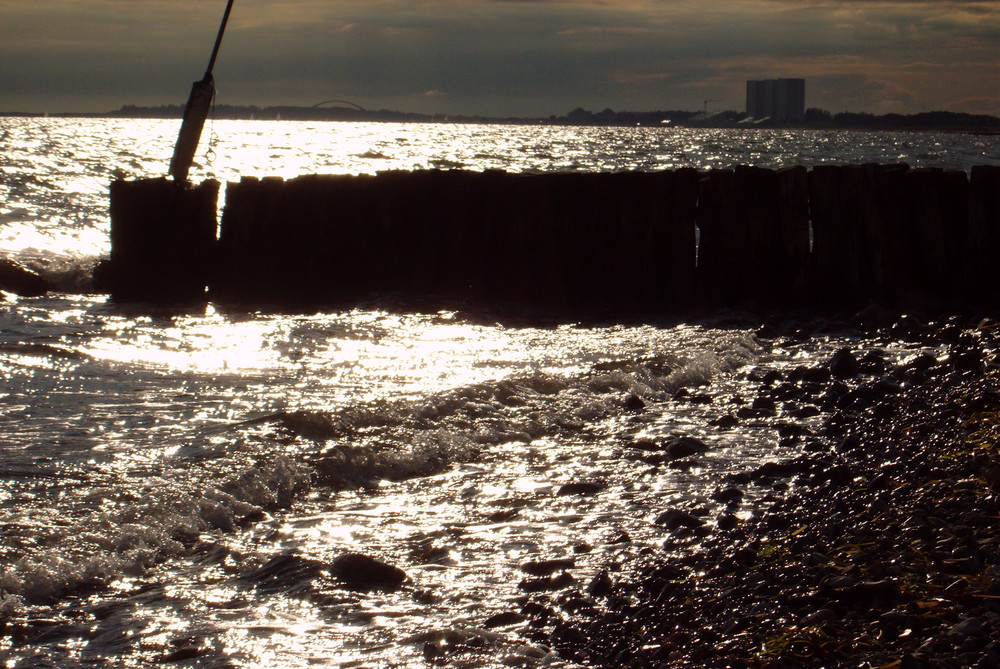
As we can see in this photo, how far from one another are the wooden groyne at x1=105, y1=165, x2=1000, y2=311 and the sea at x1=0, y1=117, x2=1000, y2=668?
86cm

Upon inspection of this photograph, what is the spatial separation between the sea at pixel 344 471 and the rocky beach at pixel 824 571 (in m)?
0.09

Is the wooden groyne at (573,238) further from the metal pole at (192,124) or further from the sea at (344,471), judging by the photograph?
the metal pole at (192,124)

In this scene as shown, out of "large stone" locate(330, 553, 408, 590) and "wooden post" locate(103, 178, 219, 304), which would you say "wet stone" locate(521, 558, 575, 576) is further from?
"wooden post" locate(103, 178, 219, 304)

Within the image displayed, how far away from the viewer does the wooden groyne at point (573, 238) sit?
1007cm

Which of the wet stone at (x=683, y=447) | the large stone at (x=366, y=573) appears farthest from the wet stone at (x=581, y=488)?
the large stone at (x=366, y=573)

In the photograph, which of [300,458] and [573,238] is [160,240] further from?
[300,458]

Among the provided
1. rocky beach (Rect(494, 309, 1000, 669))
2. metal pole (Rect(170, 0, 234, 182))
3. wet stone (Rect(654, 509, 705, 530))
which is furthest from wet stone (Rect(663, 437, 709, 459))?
metal pole (Rect(170, 0, 234, 182))

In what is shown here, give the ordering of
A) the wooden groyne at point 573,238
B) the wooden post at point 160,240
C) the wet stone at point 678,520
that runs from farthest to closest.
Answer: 1. the wooden post at point 160,240
2. the wooden groyne at point 573,238
3. the wet stone at point 678,520

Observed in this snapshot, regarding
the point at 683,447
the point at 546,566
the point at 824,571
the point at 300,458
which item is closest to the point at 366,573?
the point at 546,566

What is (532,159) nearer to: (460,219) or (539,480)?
(460,219)

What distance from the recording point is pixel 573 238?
10.6m

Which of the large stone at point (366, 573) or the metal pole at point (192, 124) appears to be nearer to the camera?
the large stone at point (366, 573)

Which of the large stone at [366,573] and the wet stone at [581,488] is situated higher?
the wet stone at [581,488]

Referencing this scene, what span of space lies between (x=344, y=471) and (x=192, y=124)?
29.9 ft
